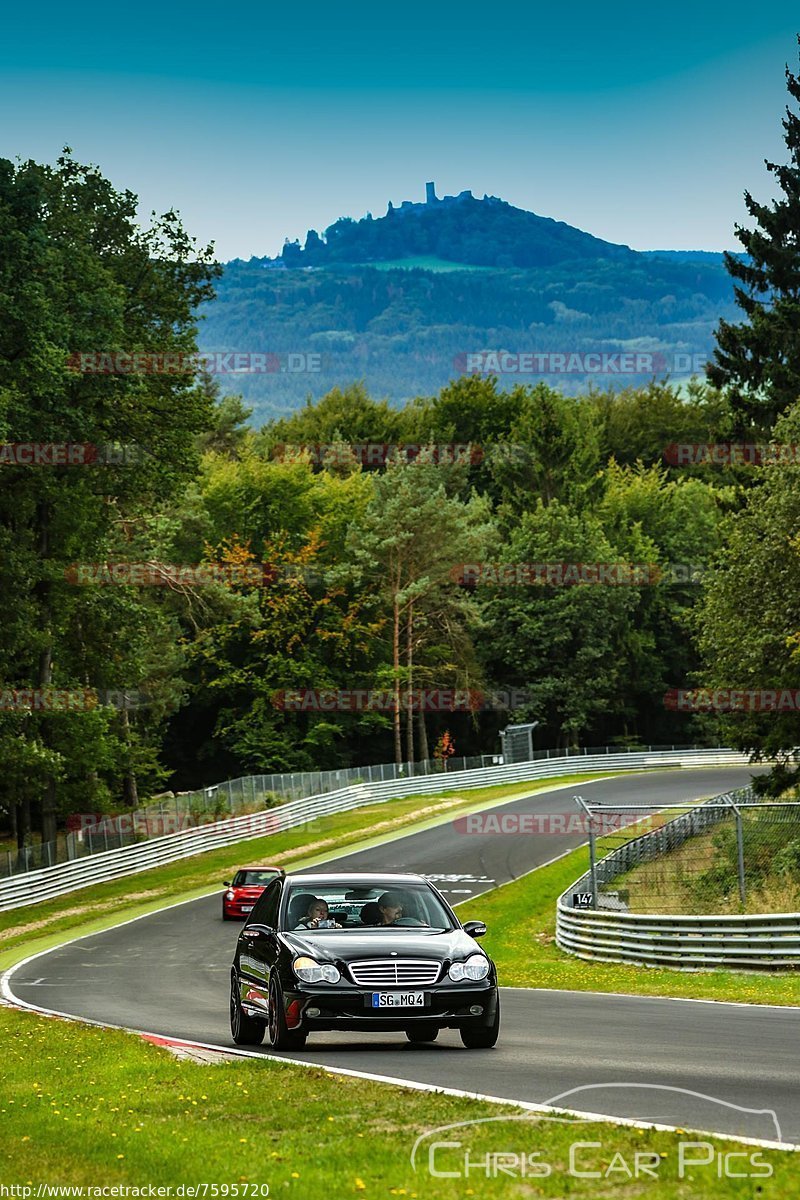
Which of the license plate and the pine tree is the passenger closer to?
the license plate

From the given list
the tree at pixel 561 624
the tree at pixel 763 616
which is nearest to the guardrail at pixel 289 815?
the tree at pixel 561 624

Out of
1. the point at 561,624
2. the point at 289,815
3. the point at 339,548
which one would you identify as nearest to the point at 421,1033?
the point at 289,815

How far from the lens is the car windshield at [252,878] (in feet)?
124

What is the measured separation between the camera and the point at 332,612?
83.9 meters

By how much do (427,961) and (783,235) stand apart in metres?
44.5

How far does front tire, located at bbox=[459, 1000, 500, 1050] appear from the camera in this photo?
1284 centimetres

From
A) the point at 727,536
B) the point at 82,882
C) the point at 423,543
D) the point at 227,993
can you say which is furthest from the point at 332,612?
the point at 227,993

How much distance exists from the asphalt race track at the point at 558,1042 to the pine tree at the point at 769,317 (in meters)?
27.5

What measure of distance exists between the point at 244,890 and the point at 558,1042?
24.9m

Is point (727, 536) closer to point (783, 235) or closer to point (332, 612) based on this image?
point (783, 235)

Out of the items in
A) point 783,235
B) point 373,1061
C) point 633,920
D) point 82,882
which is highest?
point 783,235

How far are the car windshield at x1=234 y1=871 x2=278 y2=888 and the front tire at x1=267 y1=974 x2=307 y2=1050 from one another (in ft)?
81.3

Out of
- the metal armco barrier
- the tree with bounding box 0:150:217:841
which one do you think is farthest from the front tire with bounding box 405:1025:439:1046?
the tree with bounding box 0:150:217:841

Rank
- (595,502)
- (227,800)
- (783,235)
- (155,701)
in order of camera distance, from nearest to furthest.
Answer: (783,235) → (227,800) → (155,701) → (595,502)
